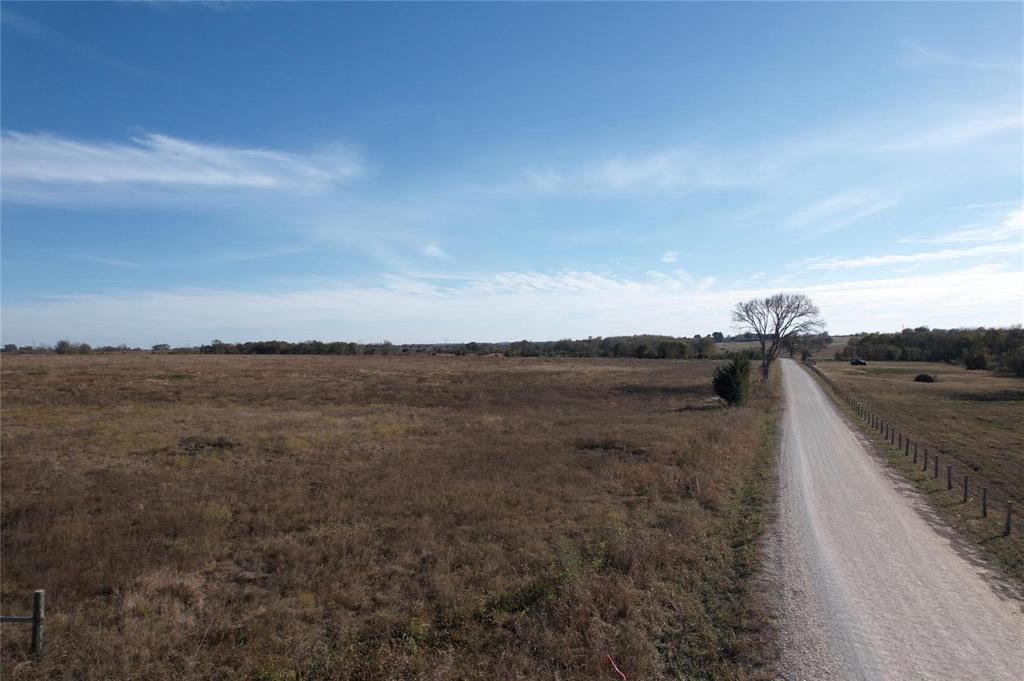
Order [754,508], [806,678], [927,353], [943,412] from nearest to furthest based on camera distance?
[806,678] → [754,508] → [943,412] → [927,353]

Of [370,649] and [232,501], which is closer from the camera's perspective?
[370,649]

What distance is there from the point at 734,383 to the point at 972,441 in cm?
1418

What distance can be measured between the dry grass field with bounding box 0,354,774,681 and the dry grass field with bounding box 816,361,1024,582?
4719 millimetres

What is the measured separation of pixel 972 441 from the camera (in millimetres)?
29562

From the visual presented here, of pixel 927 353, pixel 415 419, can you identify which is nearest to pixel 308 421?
pixel 415 419

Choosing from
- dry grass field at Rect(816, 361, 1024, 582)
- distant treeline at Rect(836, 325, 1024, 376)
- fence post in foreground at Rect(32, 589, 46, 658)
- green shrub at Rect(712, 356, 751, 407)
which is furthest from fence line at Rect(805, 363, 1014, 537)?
distant treeline at Rect(836, 325, 1024, 376)

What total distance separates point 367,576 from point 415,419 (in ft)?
80.4

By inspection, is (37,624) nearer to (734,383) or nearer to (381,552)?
(381,552)

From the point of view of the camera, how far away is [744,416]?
110 ft

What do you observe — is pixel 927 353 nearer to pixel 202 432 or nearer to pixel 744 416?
pixel 744 416

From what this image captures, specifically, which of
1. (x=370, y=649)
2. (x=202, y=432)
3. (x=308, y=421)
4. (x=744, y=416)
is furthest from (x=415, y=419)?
(x=370, y=649)

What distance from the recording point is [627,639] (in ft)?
24.5

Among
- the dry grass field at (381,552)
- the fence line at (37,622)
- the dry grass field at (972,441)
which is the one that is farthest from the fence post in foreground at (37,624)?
the dry grass field at (972,441)

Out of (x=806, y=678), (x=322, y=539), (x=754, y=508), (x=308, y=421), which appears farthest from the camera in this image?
(x=308, y=421)
